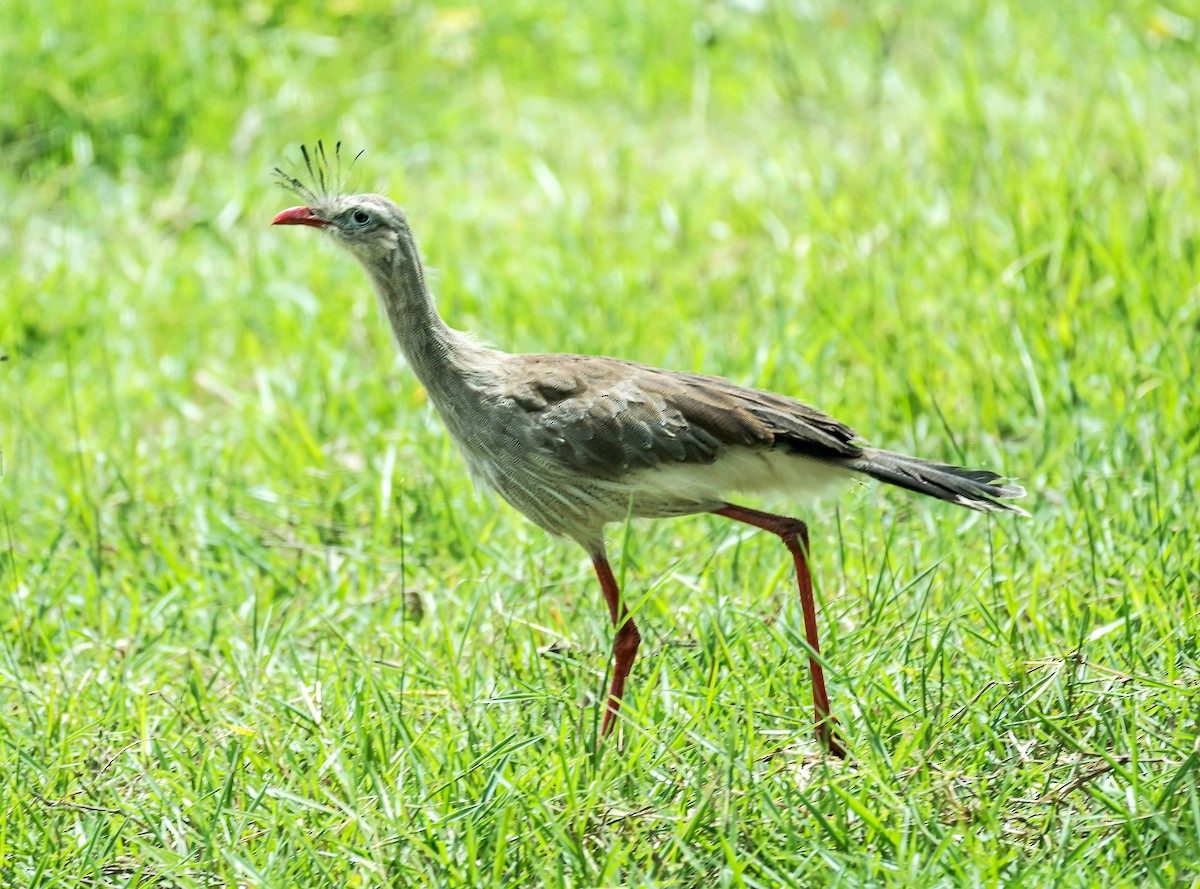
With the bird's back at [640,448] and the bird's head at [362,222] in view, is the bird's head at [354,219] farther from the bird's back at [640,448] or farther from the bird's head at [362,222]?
the bird's back at [640,448]

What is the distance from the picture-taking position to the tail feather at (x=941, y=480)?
316cm

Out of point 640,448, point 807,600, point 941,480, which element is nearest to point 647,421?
point 640,448

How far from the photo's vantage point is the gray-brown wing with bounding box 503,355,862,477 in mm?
3178

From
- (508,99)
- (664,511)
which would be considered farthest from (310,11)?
(664,511)

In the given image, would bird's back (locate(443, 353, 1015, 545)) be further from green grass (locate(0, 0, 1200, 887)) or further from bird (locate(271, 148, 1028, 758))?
green grass (locate(0, 0, 1200, 887))

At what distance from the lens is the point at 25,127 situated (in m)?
6.67

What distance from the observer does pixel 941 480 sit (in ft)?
10.5

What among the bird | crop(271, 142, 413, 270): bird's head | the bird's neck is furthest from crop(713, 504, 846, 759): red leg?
crop(271, 142, 413, 270): bird's head

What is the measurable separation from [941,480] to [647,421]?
2.09 ft

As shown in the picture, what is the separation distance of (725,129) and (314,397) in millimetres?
2787

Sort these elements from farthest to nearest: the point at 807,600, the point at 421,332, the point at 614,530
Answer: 1. the point at 614,530
2. the point at 421,332
3. the point at 807,600

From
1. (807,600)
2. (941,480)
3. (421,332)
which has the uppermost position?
(421,332)

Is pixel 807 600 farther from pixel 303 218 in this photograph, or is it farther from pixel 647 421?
pixel 303 218

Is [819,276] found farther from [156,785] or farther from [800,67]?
[156,785]
